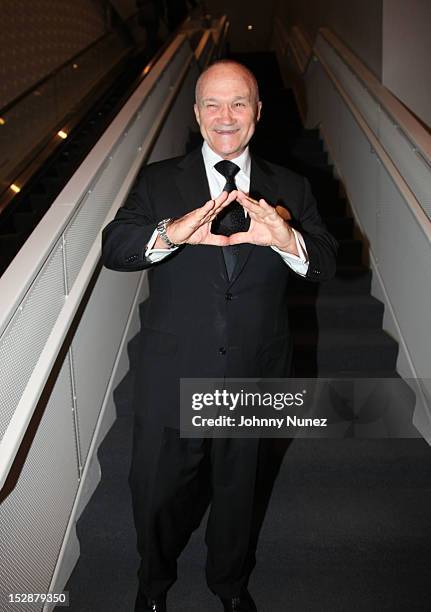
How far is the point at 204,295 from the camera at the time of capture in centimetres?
178

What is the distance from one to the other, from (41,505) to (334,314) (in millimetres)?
2259

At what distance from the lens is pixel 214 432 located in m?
1.87

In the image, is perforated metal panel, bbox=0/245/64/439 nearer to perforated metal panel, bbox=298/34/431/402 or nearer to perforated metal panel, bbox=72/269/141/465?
perforated metal panel, bbox=72/269/141/465

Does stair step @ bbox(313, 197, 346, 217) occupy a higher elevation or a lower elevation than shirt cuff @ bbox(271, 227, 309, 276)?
lower

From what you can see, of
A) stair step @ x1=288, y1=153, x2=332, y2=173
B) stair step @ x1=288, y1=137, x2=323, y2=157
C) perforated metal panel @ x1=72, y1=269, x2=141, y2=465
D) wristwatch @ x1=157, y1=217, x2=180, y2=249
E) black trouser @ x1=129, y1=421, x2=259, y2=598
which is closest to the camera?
wristwatch @ x1=157, y1=217, x2=180, y2=249

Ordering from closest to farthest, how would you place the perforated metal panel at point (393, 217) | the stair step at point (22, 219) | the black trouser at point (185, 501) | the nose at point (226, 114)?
the nose at point (226, 114)
the black trouser at point (185, 501)
the perforated metal panel at point (393, 217)
the stair step at point (22, 219)

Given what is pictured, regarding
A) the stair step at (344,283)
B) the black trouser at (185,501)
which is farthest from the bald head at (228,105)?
the stair step at (344,283)

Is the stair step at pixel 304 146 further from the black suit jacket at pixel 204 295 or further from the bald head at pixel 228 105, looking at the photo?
the bald head at pixel 228 105

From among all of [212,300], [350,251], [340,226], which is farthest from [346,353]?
[212,300]

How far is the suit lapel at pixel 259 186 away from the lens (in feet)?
5.73

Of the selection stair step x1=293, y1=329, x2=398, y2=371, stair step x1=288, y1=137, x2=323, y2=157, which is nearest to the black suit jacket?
stair step x1=293, y1=329, x2=398, y2=371

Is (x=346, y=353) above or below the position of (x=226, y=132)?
below

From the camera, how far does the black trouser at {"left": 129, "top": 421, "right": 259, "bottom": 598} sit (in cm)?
190

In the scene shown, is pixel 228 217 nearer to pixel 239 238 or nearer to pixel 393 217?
pixel 239 238
